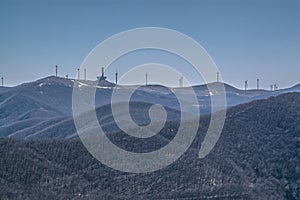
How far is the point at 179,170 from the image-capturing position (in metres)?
76.6

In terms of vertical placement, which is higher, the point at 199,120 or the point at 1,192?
the point at 199,120

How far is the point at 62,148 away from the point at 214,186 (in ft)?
93.4

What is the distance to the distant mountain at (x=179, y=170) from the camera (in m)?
69.3

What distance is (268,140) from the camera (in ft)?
301

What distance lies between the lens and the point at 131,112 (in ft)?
631

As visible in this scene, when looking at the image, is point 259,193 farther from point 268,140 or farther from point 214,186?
point 268,140

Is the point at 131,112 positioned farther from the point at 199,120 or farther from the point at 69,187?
the point at 69,187

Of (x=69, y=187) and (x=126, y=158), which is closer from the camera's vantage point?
(x=69, y=187)

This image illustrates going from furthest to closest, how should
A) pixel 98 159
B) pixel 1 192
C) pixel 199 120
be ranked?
1. pixel 199 120
2. pixel 98 159
3. pixel 1 192

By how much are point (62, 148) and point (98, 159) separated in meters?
8.08

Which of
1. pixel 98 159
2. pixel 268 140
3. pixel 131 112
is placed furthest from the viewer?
pixel 131 112

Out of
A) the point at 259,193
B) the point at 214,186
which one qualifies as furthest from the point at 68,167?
the point at 259,193

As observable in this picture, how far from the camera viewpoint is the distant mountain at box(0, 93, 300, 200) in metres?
69.3

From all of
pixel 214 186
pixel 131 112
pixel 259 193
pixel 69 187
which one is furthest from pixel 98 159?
pixel 131 112
